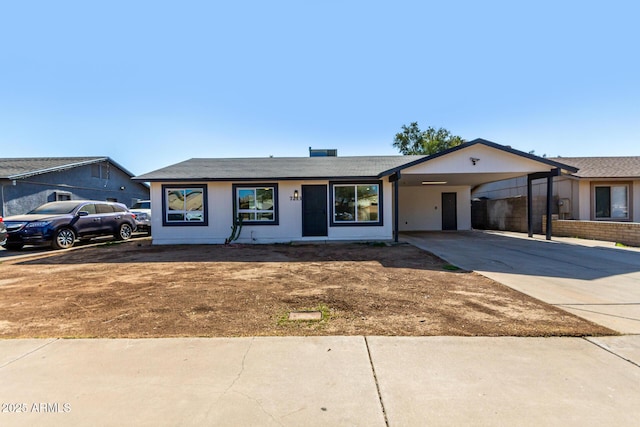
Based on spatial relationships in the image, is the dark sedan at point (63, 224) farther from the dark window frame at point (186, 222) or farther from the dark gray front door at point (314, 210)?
the dark gray front door at point (314, 210)

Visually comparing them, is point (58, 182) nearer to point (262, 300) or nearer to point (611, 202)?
point (262, 300)

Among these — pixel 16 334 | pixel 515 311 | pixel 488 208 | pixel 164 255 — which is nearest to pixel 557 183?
pixel 488 208

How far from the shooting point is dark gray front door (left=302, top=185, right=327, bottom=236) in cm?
1255

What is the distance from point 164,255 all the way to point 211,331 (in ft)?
22.4

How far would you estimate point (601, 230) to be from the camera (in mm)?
12672

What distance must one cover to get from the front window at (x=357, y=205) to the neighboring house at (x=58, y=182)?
10110 mm

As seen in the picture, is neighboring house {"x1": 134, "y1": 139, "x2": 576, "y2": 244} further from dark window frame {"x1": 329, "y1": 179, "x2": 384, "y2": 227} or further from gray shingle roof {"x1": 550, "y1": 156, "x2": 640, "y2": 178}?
gray shingle roof {"x1": 550, "y1": 156, "x2": 640, "y2": 178}

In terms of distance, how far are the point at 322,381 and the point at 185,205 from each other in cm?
1120

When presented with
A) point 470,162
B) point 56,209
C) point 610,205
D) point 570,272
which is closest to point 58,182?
point 56,209

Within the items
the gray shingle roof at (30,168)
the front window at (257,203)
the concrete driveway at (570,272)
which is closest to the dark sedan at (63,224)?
the gray shingle roof at (30,168)

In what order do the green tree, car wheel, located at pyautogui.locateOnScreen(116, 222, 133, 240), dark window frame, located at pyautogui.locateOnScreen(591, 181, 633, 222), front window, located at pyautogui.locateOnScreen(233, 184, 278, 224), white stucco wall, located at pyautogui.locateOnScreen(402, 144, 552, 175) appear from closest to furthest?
white stucco wall, located at pyautogui.locateOnScreen(402, 144, 552, 175)
front window, located at pyautogui.locateOnScreen(233, 184, 278, 224)
car wheel, located at pyautogui.locateOnScreen(116, 222, 133, 240)
dark window frame, located at pyautogui.locateOnScreen(591, 181, 633, 222)
the green tree

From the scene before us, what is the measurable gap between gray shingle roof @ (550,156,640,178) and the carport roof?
507cm

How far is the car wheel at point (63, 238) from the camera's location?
445 inches

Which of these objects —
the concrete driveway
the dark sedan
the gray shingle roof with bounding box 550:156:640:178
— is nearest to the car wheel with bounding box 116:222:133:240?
the dark sedan
